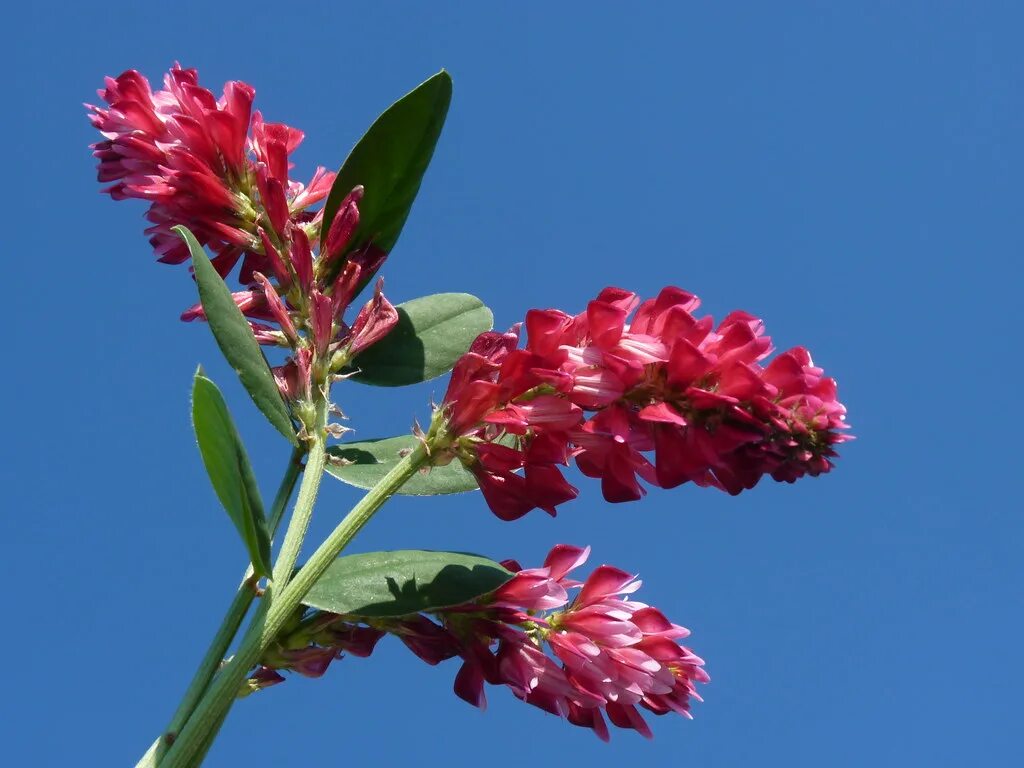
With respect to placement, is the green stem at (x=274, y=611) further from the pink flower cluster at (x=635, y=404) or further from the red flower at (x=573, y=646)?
the red flower at (x=573, y=646)

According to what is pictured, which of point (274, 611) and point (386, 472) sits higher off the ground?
point (386, 472)

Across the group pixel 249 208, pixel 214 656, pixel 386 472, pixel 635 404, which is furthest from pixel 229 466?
pixel 249 208

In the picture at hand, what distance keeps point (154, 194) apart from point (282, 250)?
0.34m

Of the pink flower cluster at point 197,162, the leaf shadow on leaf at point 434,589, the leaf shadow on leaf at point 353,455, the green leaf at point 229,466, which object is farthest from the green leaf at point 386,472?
the pink flower cluster at point 197,162

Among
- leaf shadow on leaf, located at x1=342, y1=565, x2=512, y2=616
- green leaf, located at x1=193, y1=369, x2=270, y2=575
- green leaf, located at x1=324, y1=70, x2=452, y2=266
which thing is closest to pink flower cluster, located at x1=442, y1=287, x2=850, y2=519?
leaf shadow on leaf, located at x1=342, y1=565, x2=512, y2=616

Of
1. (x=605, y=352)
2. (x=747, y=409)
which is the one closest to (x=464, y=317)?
(x=605, y=352)

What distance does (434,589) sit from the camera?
6.53ft

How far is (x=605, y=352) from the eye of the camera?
2.00 meters

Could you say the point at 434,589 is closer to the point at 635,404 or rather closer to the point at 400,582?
the point at 400,582

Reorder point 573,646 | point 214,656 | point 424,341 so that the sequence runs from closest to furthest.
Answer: point 214,656 < point 573,646 < point 424,341

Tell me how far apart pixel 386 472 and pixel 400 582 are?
1.22ft

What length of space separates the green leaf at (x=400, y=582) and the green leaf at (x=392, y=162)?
2.57 feet

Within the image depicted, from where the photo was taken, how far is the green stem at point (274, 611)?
1753mm

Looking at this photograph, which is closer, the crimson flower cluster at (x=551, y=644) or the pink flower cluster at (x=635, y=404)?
the pink flower cluster at (x=635, y=404)
